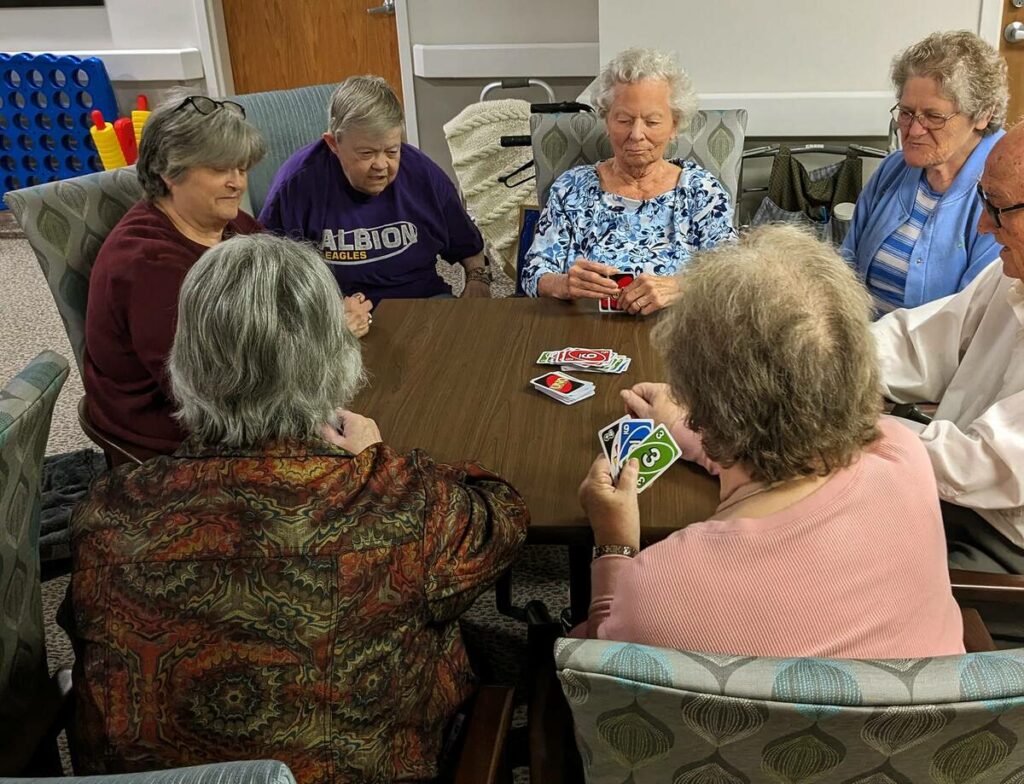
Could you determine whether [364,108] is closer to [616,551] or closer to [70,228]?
[70,228]

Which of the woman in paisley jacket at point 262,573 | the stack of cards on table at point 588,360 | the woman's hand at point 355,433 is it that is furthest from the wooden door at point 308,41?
the woman in paisley jacket at point 262,573

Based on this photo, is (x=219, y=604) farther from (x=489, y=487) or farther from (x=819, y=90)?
(x=819, y=90)

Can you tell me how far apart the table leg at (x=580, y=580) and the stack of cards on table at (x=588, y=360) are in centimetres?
39

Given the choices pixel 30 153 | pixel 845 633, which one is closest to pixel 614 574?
pixel 845 633

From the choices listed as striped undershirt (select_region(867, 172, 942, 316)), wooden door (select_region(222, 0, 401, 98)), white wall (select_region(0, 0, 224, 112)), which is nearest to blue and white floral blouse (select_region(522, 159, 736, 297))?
striped undershirt (select_region(867, 172, 942, 316))

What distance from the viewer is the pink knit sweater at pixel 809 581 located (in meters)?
1.02

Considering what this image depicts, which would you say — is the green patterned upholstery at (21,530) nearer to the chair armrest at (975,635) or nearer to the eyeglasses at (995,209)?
the chair armrest at (975,635)

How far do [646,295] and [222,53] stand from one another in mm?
3970

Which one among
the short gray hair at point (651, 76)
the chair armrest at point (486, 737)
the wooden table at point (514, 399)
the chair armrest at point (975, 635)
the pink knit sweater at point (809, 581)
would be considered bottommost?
the chair armrest at point (486, 737)

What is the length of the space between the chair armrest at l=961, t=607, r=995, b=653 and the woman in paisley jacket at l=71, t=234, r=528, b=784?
677mm

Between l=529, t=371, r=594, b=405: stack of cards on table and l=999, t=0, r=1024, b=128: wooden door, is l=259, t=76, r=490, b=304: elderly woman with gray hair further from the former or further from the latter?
l=999, t=0, r=1024, b=128: wooden door

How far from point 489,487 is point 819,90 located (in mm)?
2633

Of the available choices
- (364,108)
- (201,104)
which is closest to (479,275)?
(364,108)

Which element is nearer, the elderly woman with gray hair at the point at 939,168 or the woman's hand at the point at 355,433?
the woman's hand at the point at 355,433
